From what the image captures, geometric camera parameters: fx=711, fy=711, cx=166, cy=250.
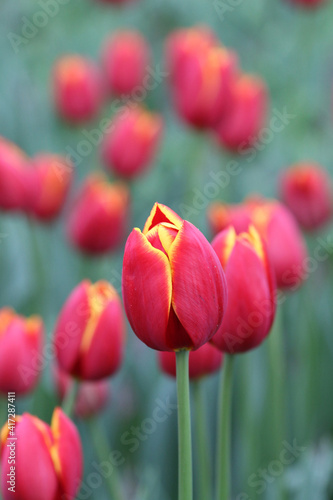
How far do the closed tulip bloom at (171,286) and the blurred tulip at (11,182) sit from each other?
2.86ft

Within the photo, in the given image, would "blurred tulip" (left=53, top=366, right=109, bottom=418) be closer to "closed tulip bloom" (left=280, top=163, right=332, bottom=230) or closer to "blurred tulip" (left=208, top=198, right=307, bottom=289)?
"blurred tulip" (left=208, top=198, right=307, bottom=289)

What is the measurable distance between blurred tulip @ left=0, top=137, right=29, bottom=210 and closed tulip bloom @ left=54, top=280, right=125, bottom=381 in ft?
2.16

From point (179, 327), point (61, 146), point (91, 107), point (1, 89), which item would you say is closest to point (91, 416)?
point (179, 327)

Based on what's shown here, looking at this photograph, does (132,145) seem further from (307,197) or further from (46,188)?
(307,197)

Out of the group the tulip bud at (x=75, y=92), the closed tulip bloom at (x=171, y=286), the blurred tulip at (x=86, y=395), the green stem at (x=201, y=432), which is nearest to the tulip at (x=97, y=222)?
the blurred tulip at (x=86, y=395)

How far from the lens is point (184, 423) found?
0.60m

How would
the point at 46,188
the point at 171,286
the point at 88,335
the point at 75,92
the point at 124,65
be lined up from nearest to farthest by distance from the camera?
1. the point at 171,286
2. the point at 88,335
3. the point at 46,188
4. the point at 75,92
5. the point at 124,65

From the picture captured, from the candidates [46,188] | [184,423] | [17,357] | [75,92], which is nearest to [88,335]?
[17,357]

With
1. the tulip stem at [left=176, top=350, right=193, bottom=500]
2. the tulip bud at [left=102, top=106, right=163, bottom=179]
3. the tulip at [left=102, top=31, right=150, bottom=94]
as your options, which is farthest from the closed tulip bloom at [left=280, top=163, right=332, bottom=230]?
the tulip at [left=102, top=31, right=150, bottom=94]

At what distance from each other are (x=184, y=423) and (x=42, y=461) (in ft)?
0.46

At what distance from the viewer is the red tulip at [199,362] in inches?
32.6

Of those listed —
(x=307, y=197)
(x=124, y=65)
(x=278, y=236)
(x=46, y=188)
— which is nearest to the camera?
(x=278, y=236)

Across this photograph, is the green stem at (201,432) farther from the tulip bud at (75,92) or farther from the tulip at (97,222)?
the tulip bud at (75,92)

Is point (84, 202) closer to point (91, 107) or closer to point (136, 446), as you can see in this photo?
point (136, 446)
